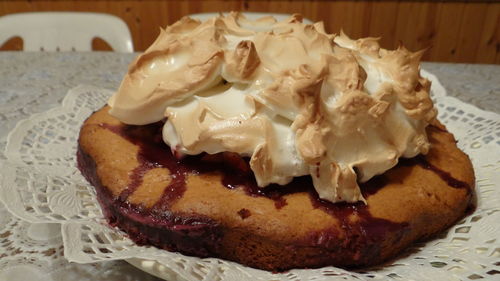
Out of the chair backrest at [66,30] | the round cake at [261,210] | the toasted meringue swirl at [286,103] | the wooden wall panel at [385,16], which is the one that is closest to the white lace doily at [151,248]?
the round cake at [261,210]

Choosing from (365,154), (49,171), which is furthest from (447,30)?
(49,171)

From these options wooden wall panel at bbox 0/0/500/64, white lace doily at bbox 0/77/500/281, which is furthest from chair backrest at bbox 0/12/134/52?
white lace doily at bbox 0/77/500/281

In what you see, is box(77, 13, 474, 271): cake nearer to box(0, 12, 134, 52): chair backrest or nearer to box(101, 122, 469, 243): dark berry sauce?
box(101, 122, 469, 243): dark berry sauce

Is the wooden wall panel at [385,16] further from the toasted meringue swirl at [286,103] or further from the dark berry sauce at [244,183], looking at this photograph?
the dark berry sauce at [244,183]

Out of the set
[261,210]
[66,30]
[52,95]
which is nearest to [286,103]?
[261,210]

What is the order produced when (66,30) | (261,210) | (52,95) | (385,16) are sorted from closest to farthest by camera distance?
1. (261,210)
2. (52,95)
3. (66,30)
4. (385,16)

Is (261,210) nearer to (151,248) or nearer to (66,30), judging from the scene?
(151,248)
